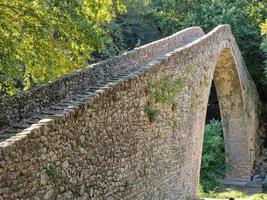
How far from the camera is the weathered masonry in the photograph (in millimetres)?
4582

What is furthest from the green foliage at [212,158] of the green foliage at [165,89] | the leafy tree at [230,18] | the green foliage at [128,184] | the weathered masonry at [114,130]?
the green foliage at [128,184]

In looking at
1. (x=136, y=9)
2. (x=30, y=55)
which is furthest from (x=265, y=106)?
(x=30, y=55)

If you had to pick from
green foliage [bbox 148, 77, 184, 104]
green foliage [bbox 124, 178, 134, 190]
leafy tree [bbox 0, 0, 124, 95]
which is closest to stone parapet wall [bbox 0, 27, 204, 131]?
green foliage [bbox 148, 77, 184, 104]

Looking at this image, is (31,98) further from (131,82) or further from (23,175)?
(23,175)

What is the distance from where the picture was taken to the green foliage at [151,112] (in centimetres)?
746

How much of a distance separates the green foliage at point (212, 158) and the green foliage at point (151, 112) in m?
9.83

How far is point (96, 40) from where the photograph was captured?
29.7ft

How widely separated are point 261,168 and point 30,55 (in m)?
15.0

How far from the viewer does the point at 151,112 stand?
754 centimetres

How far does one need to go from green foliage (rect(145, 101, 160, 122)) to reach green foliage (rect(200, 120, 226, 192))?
32.2 ft

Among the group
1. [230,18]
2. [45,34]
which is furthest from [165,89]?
[230,18]

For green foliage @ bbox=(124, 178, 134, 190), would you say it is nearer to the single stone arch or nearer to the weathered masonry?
the weathered masonry

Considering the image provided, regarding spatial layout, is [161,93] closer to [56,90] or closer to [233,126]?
[56,90]

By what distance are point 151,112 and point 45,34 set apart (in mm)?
2834
